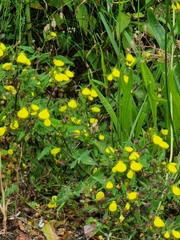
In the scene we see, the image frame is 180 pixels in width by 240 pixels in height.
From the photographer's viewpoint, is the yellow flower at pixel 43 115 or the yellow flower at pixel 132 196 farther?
the yellow flower at pixel 43 115

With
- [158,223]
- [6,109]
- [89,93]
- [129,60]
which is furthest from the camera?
A: [129,60]

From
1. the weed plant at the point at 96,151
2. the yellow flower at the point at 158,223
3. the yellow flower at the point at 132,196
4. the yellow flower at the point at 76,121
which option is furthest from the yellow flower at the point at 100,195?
the yellow flower at the point at 76,121

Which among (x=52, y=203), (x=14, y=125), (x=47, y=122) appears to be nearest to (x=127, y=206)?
(x=52, y=203)

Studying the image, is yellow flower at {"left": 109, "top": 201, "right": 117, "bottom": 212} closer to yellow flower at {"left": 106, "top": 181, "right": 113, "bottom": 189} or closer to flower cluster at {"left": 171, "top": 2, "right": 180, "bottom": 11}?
yellow flower at {"left": 106, "top": 181, "right": 113, "bottom": 189}

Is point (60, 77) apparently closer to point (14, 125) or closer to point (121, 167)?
point (14, 125)

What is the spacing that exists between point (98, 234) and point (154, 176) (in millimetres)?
298

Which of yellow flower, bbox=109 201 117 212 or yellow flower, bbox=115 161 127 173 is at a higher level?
yellow flower, bbox=115 161 127 173

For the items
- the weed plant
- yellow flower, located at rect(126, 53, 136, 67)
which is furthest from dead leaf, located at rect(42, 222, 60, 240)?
yellow flower, located at rect(126, 53, 136, 67)

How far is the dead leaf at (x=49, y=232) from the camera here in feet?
7.39

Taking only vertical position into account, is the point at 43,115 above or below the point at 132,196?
above

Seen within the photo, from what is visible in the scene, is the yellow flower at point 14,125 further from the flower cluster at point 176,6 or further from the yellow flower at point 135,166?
the flower cluster at point 176,6

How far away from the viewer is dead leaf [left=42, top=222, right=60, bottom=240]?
2252 millimetres

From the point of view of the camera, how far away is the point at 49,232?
2264mm

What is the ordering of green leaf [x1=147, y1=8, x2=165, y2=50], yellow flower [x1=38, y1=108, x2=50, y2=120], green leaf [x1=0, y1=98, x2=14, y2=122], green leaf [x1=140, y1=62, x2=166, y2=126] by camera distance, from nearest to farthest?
yellow flower [x1=38, y1=108, x2=50, y2=120] → green leaf [x1=0, y1=98, x2=14, y2=122] → green leaf [x1=140, y1=62, x2=166, y2=126] → green leaf [x1=147, y1=8, x2=165, y2=50]
